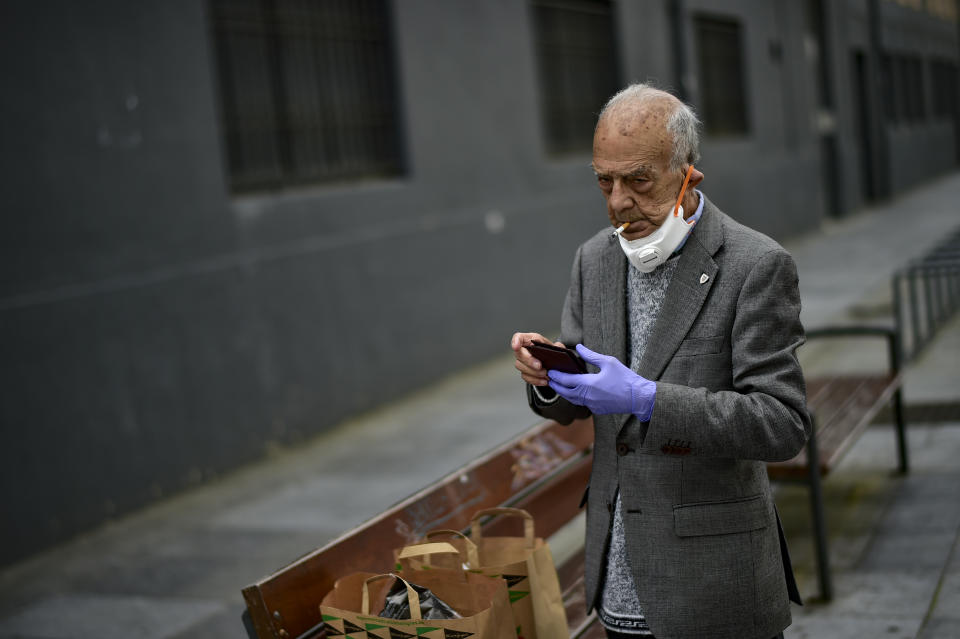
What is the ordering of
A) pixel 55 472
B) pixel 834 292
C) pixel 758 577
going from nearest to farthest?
pixel 758 577, pixel 55 472, pixel 834 292

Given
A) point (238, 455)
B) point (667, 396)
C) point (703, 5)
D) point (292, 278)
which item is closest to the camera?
point (667, 396)

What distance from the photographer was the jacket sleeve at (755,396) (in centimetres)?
218

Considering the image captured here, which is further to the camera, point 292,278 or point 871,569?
point 292,278

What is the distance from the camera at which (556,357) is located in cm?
231

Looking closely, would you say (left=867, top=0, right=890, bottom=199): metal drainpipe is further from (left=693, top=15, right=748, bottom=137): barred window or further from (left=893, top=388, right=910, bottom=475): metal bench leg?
(left=893, top=388, right=910, bottom=475): metal bench leg

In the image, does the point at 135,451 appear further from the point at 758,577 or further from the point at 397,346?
the point at 758,577

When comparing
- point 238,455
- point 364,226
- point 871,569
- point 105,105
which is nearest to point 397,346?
point 364,226

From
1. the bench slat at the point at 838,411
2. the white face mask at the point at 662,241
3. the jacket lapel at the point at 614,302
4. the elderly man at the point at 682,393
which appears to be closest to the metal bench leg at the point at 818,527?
the bench slat at the point at 838,411

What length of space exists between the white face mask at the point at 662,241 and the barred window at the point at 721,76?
14637mm

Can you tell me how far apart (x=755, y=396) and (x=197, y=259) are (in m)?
5.70

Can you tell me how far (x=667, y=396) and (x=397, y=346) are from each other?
23.6 feet

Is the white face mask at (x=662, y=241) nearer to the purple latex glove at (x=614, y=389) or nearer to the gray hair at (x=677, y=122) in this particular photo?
the gray hair at (x=677, y=122)

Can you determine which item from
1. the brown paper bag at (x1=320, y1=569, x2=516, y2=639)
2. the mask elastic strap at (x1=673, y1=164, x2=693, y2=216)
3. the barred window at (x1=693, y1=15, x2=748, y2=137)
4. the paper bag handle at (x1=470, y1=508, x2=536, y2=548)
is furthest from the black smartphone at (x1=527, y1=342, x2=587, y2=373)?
the barred window at (x1=693, y1=15, x2=748, y2=137)

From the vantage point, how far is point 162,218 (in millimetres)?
7078
